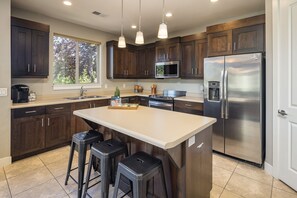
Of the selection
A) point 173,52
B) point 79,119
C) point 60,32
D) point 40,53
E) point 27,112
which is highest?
point 60,32

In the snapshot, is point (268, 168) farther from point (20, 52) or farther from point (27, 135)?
point (20, 52)

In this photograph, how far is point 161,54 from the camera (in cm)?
468

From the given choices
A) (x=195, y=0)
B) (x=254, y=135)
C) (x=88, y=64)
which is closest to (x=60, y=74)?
(x=88, y=64)

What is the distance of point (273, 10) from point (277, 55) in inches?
24.6

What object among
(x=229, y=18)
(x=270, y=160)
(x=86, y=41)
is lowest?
(x=270, y=160)

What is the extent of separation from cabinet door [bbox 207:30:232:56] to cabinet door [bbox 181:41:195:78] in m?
0.70

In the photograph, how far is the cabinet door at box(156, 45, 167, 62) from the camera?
460 cm

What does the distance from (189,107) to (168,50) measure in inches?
67.7

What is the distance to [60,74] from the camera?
404cm

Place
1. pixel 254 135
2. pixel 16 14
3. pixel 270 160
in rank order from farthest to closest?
1. pixel 16 14
2. pixel 254 135
3. pixel 270 160

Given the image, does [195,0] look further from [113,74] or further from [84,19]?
[113,74]

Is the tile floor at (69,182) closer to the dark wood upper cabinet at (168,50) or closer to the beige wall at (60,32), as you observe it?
the beige wall at (60,32)

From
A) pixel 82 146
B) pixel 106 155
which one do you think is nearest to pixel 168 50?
pixel 82 146

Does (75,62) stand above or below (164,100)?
above
